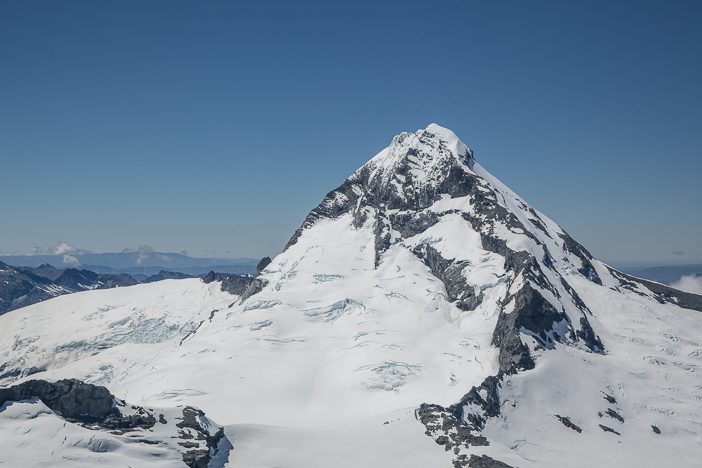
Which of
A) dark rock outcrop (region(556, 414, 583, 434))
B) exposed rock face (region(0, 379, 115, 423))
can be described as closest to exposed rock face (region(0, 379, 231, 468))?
exposed rock face (region(0, 379, 115, 423))

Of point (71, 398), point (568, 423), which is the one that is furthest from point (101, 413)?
point (568, 423)

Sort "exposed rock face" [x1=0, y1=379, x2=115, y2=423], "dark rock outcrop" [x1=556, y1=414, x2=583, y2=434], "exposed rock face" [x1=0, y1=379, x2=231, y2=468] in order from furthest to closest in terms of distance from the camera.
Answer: "dark rock outcrop" [x1=556, y1=414, x2=583, y2=434], "exposed rock face" [x1=0, y1=379, x2=115, y2=423], "exposed rock face" [x1=0, y1=379, x2=231, y2=468]

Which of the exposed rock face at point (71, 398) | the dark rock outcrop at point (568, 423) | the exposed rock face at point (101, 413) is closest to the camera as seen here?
the exposed rock face at point (101, 413)

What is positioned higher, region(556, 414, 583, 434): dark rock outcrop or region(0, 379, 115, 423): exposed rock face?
region(0, 379, 115, 423): exposed rock face

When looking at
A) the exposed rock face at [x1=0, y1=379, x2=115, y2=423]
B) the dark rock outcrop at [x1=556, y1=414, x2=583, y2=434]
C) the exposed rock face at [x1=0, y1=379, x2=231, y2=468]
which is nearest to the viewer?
the exposed rock face at [x1=0, y1=379, x2=231, y2=468]

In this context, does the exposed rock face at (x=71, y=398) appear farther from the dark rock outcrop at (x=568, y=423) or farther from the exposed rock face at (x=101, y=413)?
the dark rock outcrop at (x=568, y=423)

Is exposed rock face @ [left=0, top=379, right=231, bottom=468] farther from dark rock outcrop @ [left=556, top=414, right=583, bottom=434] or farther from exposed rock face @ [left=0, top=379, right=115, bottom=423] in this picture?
dark rock outcrop @ [left=556, top=414, right=583, bottom=434]

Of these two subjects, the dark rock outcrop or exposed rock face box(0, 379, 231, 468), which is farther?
the dark rock outcrop

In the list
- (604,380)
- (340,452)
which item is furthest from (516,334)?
(340,452)

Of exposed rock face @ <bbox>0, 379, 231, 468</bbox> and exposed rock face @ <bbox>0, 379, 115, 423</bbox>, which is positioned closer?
exposed rock face @ <bbox>0, 379, 231, 468</bbox>

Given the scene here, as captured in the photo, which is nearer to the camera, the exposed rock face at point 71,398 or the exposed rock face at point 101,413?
the exposed rock face at point 101,413

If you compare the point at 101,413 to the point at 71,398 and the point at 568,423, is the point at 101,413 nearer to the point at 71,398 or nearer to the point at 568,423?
the point at 71,398

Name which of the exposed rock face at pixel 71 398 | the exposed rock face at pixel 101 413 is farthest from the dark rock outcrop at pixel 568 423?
the exposed rock face at pixel 71 398

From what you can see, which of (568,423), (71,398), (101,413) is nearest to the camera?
(71,398)
